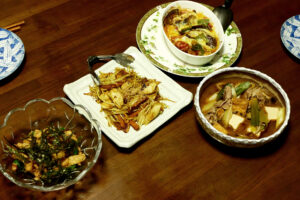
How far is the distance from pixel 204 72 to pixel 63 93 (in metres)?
0.71

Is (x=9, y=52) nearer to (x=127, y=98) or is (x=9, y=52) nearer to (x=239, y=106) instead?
(x=127, y=98)

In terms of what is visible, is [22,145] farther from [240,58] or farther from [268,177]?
[240,58]

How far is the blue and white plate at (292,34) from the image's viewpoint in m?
1.66

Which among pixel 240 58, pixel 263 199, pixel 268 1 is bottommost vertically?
pixel 263 199

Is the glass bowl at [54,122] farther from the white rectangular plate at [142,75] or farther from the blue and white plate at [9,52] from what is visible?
the blue and white plate at [9,52]

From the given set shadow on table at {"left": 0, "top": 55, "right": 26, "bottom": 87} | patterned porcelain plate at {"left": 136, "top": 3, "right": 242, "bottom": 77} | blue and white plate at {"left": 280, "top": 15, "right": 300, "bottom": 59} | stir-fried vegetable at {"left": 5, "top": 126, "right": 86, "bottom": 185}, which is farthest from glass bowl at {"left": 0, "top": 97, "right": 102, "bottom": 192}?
blue and white plate at {"left": 280, "top": 15, "right": 300, "bottom": 59}

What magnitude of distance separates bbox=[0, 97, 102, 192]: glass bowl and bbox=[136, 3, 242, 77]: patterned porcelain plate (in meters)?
0.47

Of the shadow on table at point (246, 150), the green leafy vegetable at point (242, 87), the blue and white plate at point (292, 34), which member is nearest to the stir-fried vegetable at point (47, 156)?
the shadow on table at point (246, 150)

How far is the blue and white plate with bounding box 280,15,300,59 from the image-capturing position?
5.45 feet

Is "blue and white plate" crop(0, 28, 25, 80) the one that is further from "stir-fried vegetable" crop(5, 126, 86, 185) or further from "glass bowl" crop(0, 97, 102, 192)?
"stir-fried vegetable" crop(5, 126, 86, 185)

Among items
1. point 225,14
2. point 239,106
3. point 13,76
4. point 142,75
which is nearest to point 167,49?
Answer: point 142,75

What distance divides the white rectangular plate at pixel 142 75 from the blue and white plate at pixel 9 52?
30 cm

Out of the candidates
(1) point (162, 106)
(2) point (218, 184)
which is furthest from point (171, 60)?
(2) point (218, 184)

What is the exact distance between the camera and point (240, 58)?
5.45ft
